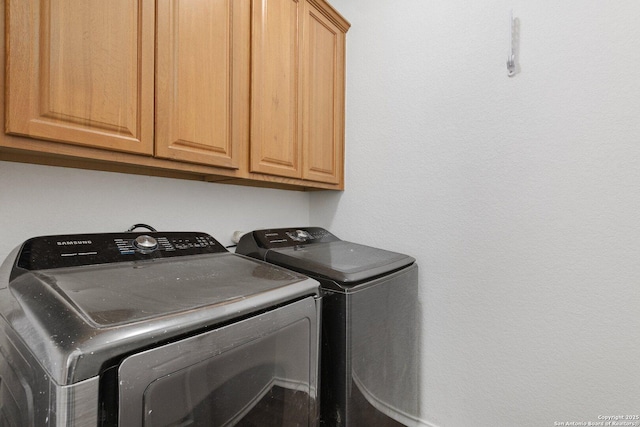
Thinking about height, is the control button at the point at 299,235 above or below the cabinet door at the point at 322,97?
below

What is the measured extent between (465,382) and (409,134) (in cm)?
Answer: 130

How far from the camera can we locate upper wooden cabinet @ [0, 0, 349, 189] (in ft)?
2.55

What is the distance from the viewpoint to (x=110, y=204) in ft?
3.84

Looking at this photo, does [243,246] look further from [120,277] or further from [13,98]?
[13,98]

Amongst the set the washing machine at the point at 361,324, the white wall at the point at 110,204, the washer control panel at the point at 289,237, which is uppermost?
the white wall at the point at 110,204

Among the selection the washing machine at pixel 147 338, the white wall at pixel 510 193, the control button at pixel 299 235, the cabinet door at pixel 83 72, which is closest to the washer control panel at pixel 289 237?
the control button at pixel 299 235

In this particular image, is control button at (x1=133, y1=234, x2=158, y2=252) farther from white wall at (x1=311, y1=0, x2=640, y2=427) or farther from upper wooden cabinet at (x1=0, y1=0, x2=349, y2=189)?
white wall at (x1=311, y1=0, x2=640, y2=427)

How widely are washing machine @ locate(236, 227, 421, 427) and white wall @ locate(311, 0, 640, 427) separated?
0.24 m

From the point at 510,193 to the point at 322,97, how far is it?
3.58ft

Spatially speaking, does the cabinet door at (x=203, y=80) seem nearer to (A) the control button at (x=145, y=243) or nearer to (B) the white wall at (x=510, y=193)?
(A) the control button at (x=145, y=243)

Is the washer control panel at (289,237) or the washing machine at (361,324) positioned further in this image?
the washer control panel at (289,237)

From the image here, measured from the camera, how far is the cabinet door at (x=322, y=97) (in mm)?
1641

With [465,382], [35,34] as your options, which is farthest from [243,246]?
[465,382]

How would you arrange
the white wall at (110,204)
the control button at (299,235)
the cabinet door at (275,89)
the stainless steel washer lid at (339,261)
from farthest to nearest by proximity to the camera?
1. the control button at (299,235)
2. the cabinet door at (275,89)
3. the stainless steel washer lid at (339,261)
4. the white wall at (110,204)
